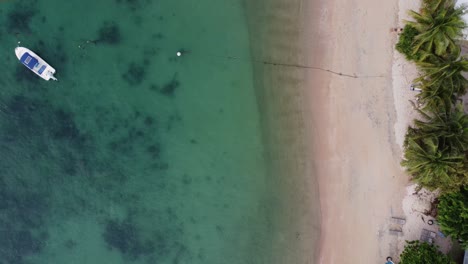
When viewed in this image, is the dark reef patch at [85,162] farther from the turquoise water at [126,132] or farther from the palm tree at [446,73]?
the palm tree at [446,73]

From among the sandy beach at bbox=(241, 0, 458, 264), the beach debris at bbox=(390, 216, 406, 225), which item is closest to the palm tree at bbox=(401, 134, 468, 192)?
the sandy beach at bbox=(241, 0, 458, 264)

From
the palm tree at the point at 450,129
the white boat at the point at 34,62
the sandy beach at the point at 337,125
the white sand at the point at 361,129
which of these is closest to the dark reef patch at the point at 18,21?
the white boat at the point at 34,62

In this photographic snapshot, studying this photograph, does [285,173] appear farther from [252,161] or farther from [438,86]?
[438,86]

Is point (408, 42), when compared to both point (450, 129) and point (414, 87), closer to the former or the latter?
point (414, 87)

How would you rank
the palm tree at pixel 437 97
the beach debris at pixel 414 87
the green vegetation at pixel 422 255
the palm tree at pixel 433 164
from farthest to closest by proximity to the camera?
the beach debris at pixel 414 87, the green vegetation at pixel 422 255, the palm tree at pixel 437 97, the palm tree at pixel 433 164

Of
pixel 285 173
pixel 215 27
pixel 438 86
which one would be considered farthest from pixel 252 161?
pixel 438 86

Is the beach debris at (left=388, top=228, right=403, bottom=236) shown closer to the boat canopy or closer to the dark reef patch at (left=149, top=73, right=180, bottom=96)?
the dark reef patch at (left=149, top=73, right=180, bottom=96)

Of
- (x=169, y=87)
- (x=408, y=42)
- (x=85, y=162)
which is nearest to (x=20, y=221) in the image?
(x=85, y=162)
